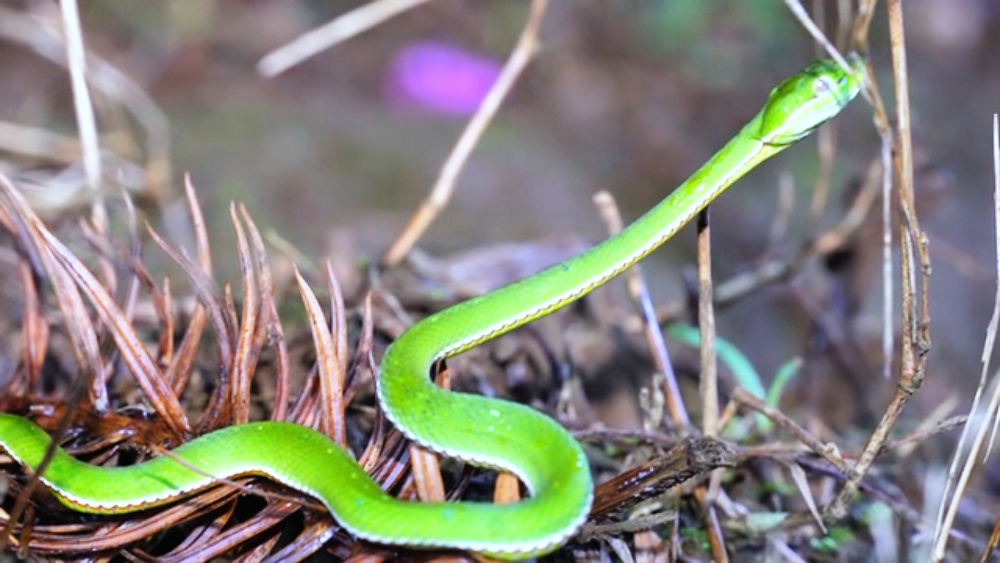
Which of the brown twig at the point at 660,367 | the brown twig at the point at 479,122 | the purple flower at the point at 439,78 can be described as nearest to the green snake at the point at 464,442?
the brown twig at the point at 660,367

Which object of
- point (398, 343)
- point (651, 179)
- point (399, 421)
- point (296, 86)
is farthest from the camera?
point (296, 86)

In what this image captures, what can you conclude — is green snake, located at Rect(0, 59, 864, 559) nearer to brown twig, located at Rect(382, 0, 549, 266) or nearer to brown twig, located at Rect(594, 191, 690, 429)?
brown twig, located at Rect(594, 191, 690, 429)

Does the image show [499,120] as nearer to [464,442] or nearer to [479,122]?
[479,122]

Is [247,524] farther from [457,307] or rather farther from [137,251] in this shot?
[137,251]

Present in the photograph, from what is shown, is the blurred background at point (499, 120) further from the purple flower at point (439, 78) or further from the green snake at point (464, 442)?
the green snake at point (464, 442)

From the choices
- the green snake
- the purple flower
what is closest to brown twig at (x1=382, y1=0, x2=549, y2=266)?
the green snake

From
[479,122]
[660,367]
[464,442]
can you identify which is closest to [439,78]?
[479,122]

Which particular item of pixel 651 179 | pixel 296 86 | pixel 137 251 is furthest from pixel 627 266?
pixel 296 86
